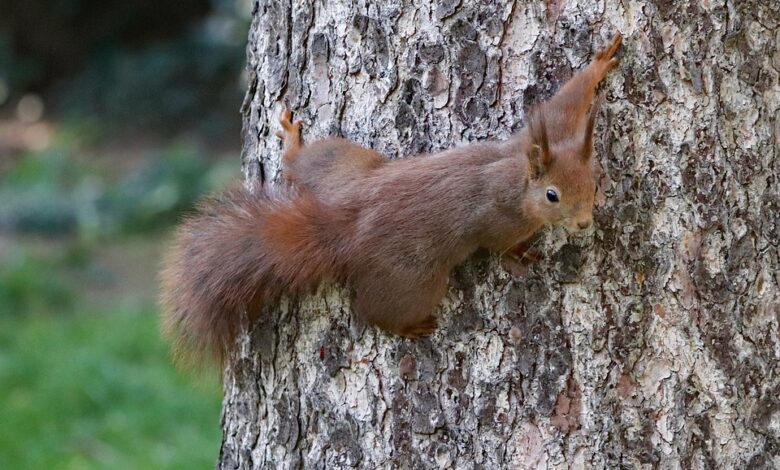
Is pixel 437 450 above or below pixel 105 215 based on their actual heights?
below

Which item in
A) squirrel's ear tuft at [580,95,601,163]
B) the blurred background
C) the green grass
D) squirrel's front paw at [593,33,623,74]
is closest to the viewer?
squirrel's ear tuft at [580,95,601,163]

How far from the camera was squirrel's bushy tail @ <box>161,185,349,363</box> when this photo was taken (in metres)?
1.72

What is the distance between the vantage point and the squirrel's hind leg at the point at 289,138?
1.85 meters

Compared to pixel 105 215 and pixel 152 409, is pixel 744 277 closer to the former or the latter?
pixel 152 409

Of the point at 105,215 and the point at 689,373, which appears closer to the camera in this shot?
the point at 689,373

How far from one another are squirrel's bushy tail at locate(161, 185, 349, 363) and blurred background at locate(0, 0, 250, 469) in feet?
0.53

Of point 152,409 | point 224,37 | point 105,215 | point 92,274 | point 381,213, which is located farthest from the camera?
point 224,37

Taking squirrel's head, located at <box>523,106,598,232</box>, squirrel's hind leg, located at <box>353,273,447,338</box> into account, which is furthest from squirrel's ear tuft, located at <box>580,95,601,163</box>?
squirrel's hind leg, located at <box>353,273,447,338</box>

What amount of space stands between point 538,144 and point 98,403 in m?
2.54

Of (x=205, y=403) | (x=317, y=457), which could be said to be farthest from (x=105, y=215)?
(x=317, y=457)

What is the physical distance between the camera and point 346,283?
Result: 1777mm

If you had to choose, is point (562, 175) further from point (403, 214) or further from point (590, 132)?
point (403, 214)

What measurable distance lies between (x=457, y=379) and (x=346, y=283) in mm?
247

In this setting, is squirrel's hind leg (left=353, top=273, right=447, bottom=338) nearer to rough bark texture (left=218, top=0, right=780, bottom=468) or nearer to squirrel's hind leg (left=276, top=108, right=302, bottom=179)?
rough bark texture (left=218, top=0, right=780, bottom=468)
